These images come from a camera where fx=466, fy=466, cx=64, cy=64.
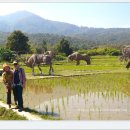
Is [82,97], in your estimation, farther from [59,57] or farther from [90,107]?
[59,57]

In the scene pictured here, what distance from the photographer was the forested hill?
1248 cm

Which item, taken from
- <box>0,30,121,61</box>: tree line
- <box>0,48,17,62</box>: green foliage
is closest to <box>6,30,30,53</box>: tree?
<box>0,30,121,61</box>: tree line

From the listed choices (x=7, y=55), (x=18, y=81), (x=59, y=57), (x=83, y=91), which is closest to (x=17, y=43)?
(x=7, y=55)

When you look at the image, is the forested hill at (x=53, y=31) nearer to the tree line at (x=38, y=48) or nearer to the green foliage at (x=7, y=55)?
the tree line at (x=38, y=48)

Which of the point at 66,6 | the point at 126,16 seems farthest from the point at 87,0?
the point at 126,16

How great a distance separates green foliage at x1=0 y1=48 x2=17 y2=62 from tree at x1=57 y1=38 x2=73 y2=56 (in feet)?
4.37

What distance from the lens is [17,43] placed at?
1306cm

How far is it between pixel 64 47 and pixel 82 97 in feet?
6.22

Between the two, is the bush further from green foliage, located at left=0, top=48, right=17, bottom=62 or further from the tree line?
green foliage, located at left=0, top=48, right=17, bottom=62

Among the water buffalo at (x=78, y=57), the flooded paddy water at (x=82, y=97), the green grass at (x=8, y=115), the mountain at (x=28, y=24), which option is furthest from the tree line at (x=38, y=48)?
the green grass at (x=8, y=115)

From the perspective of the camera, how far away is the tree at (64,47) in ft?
43.0

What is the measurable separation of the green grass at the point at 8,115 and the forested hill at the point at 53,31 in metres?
2.51

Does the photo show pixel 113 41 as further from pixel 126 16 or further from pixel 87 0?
pixel 87 0

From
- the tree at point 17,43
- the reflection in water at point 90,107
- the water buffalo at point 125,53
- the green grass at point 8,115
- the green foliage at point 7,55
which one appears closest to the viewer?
the green grass at point 8,115
